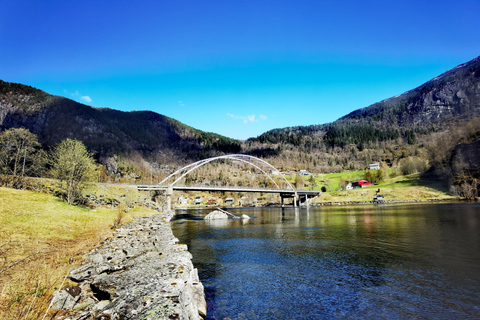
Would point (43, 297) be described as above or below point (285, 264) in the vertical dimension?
above

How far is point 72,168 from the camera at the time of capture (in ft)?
96.8

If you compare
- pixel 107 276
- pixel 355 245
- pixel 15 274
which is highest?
pixel 15 274

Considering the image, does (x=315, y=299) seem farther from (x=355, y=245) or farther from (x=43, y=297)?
(x=355, y=245)

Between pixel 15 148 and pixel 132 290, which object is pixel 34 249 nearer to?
pixel 132 290

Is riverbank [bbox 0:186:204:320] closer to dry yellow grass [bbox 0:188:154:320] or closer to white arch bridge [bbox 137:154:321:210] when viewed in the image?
dry yellow grass [bbox 0:188:154:320]

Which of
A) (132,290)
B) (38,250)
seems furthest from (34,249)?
(132,290)

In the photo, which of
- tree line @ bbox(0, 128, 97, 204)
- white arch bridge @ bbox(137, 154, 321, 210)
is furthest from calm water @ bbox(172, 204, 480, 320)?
white arch bridge @ bbox(137, 154, 321, 210)

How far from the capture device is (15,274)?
7.31m

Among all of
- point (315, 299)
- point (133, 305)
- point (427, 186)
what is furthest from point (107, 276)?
point (427, 186)

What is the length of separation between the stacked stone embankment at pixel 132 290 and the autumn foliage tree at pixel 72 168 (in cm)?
2423

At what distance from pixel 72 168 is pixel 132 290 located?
95.0 ft

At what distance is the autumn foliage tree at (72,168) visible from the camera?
29.5 meters

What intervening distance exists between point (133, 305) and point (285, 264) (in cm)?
1104

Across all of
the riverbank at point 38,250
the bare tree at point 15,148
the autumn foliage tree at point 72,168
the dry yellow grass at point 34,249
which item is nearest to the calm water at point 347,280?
the riverbank at point 38,250
